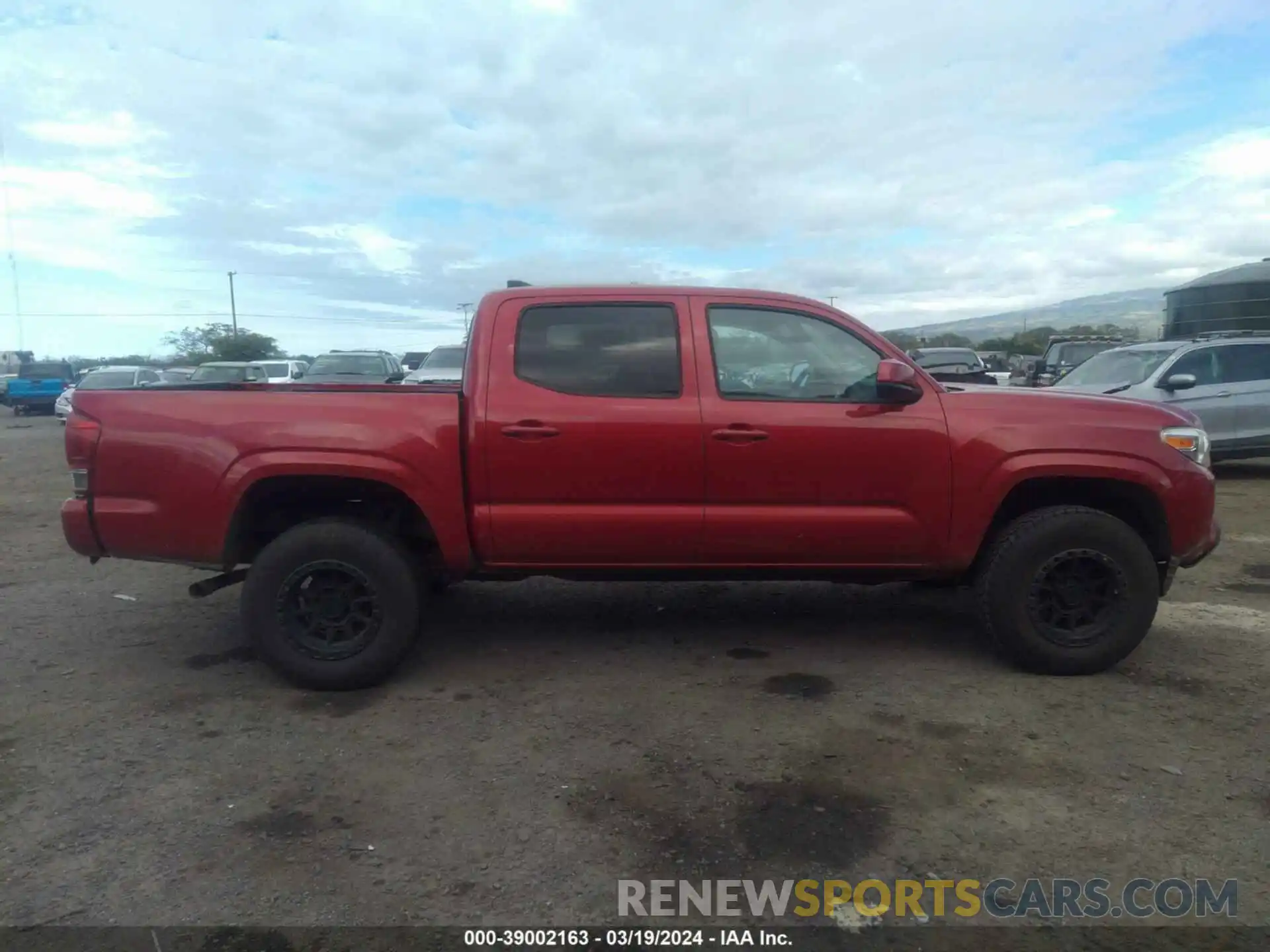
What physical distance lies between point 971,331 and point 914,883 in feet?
242

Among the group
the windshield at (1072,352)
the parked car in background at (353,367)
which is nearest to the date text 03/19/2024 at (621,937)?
the parked car in background at (353,367)

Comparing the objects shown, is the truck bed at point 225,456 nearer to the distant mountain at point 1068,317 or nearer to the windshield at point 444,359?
the windshield at point 444,359

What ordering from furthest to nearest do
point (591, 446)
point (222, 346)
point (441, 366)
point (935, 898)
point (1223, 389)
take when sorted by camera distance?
point (222, 346) < point (441, 366) < point (1223, 389) < point (591, 446) < point (935, 898)

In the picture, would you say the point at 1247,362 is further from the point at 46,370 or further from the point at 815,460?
the point at 46,370

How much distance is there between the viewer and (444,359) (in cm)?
1692

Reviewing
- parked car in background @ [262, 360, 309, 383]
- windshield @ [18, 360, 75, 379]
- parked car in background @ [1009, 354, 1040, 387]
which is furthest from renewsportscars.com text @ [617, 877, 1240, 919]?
windshield @ [18, 360, 75, 379]

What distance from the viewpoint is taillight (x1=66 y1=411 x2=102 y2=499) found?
4367 mm

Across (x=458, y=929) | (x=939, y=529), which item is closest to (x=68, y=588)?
(x=458, y=929)

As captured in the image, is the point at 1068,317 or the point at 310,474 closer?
the point at 310,474

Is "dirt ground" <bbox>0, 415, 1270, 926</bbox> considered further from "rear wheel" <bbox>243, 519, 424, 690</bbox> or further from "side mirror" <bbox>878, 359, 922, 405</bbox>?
"side mirror" <bbox>878, 359, 922, 405</bbox>

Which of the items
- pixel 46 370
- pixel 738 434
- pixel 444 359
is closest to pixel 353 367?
pixel 444 359

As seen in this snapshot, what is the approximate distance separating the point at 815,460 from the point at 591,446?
1044mm

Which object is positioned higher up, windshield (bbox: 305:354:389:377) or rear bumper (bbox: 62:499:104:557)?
windshield (bbox: 305:354:389:377)

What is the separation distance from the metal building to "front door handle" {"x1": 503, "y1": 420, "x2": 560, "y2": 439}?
21.2 metres
